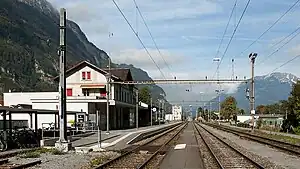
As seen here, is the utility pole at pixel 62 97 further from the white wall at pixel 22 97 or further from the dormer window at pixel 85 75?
the dormer window at pixel 85 75

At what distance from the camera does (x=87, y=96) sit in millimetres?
68750

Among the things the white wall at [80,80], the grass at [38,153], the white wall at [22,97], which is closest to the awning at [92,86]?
the white wall at [80,80]

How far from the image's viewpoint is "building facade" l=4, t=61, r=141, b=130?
6619 cm

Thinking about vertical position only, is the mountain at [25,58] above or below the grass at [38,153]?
above

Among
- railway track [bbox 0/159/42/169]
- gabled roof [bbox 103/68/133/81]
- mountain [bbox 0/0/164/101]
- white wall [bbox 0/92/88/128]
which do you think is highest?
mountain [bbox 0/0/164/101]

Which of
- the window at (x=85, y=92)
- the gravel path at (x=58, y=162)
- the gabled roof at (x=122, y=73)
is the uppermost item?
the gabled roof at (x=122, y=73)

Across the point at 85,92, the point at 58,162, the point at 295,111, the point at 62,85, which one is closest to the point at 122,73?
the point at 85,92

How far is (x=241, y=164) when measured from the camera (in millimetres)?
20672

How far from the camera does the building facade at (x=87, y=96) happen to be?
66.2 metres

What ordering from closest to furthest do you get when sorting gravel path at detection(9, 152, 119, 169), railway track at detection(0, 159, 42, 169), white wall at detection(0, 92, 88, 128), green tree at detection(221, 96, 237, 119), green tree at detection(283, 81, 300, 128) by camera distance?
railway track at detection(0, 159, 42, 169)
gravel path at detection(9, 152, 119, 169)
white wall at detection(0, 92, 88, 128)
green tree at detection(283, 81, 300, 128)
green tree at detection(221, 96, 237, 119)

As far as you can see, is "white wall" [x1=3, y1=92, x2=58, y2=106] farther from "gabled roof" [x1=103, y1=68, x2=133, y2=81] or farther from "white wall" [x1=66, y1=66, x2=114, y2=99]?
"gabled roof" [x1=103, y1=68, x2=133, y2=81]

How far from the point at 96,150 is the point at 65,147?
1.87 metres

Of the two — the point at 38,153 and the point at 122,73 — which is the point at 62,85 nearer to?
the point at 38,153

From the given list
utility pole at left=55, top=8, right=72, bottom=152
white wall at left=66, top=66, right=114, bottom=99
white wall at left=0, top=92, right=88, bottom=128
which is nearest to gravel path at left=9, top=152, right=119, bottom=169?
utility pole at left=55, top=8, right=72, bottom=152
